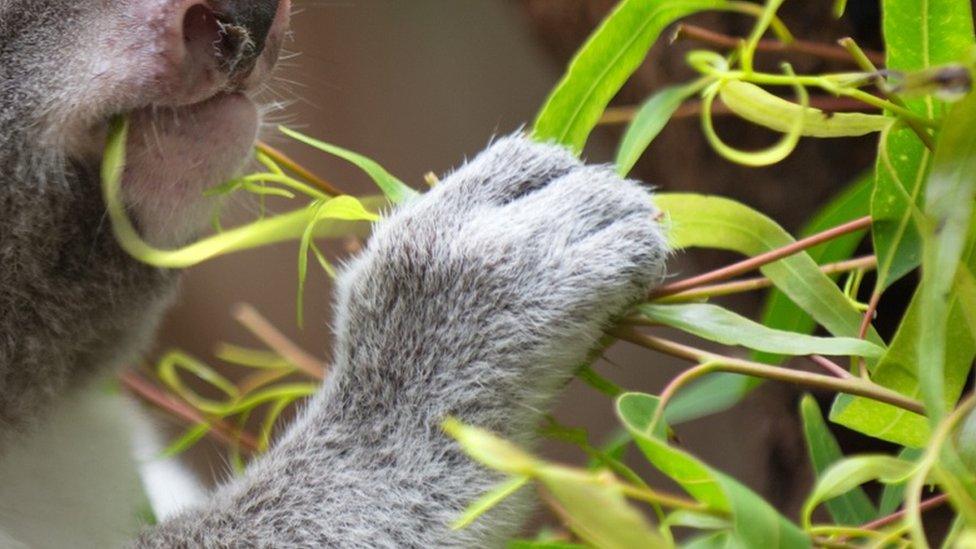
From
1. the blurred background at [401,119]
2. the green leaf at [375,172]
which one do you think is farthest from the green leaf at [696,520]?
the blurred background at [401,119]

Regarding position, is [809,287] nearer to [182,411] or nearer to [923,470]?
[923,470]

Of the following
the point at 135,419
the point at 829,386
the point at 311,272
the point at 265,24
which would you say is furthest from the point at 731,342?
the point at 311,272

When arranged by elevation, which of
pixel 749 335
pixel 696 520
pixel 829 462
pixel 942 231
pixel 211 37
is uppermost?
pixel 211 37

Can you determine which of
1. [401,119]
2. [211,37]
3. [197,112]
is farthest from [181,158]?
[401,119]

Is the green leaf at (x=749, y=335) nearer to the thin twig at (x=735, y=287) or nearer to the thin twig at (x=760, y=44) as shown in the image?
the thin twig at (x=735, y=287)

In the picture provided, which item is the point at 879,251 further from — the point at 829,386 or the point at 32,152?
the point at 32,152
